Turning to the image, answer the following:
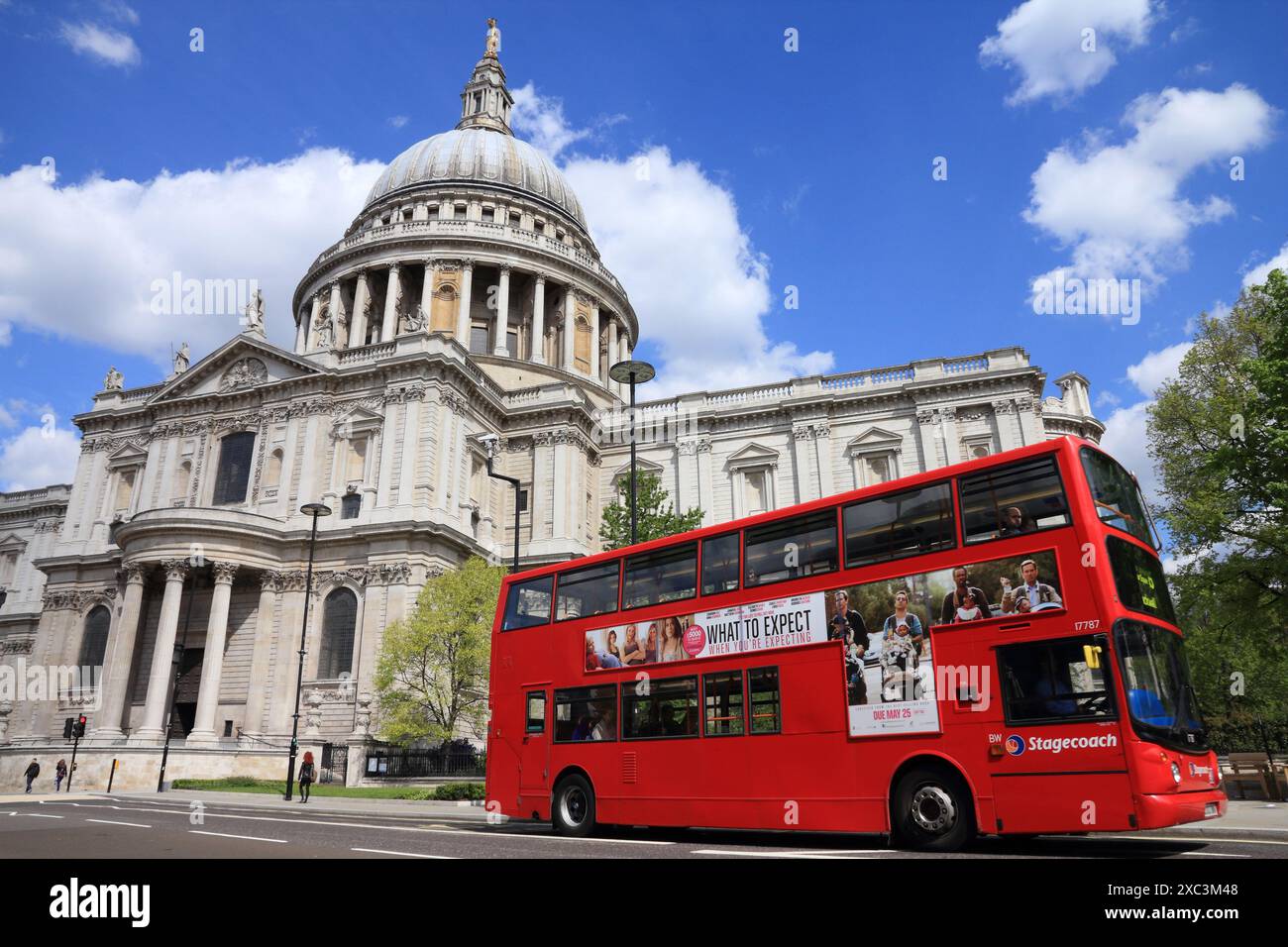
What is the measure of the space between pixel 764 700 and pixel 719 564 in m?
2.18

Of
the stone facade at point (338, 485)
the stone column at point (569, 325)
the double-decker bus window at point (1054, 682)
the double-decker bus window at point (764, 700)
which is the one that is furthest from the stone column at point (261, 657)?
the double-decker bus window at point (1054, 682)

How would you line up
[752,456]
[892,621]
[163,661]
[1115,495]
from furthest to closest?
[752,456] → [163,661] → [892,621] → [1115,495]

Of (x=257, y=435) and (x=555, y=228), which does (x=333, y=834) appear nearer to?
(x=257, y=435)

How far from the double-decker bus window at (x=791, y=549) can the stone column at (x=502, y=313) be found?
41990mm

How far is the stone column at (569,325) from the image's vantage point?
56.5 meters

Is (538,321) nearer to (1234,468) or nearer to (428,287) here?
(428,287)

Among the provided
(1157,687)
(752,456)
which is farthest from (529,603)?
(752,456)

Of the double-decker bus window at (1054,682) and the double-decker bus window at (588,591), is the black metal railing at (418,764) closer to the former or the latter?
the double-decker bus window at (588,591)

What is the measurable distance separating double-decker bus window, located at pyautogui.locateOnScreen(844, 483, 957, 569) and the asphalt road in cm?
360

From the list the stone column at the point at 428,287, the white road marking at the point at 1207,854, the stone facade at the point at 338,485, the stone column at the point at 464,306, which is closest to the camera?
the white road marking at the point at 1207,854

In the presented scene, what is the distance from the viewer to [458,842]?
40.2 feet

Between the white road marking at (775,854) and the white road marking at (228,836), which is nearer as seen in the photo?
the white road marking at (775,854)

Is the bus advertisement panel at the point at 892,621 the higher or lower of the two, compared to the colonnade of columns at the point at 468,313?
lower
